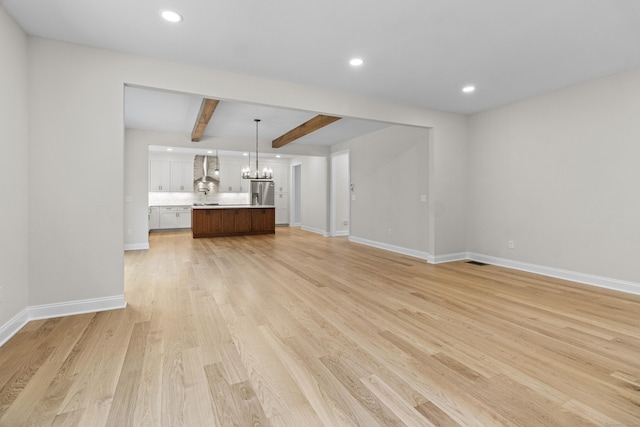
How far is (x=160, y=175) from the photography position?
9.61m

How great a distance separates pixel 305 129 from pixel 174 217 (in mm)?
6061

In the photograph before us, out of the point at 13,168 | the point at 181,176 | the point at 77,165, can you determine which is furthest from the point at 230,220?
the point at 13,168

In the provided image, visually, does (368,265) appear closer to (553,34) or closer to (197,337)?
(197,337)

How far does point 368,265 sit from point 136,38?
393 cm

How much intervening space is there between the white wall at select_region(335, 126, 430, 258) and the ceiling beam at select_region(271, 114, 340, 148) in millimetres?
1473

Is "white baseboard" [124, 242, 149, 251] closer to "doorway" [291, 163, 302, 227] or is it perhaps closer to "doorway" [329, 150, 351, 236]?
"doorway" [329, 150, 351, 236]

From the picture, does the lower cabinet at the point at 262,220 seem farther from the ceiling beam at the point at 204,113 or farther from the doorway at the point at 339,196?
the ceiling beam at the point at 204,113

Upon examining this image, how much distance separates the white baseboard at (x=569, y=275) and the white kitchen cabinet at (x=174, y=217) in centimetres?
858

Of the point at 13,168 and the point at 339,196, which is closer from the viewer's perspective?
the point at 13,168

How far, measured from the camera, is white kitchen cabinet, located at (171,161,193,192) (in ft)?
32.1

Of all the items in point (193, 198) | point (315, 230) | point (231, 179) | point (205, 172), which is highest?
point (205, 172)

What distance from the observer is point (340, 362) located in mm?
1898

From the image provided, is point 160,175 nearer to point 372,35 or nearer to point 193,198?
point 193,198

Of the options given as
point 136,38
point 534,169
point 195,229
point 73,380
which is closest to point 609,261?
point 534,169
